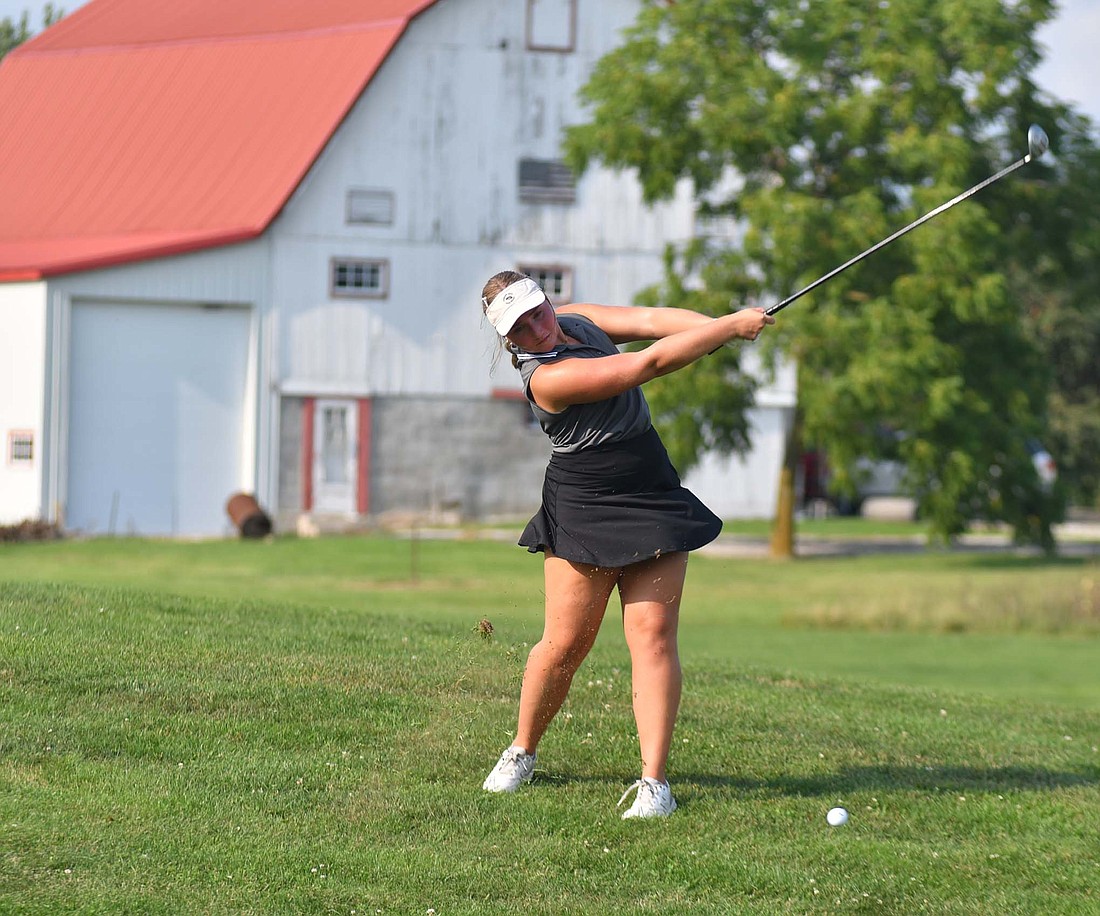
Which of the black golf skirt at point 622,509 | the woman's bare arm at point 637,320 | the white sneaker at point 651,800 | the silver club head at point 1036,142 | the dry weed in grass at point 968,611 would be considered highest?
the silver club head at point 1036,142

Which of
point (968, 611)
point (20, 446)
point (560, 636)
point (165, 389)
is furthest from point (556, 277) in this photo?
point (560, 636)

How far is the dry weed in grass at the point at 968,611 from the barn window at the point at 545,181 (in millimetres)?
14674

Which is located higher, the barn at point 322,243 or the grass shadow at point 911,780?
the barn at point 322,243

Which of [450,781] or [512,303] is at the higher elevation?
[512,303]

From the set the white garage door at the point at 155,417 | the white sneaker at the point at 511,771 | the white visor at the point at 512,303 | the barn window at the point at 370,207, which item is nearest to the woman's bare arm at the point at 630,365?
the white visor at the point at 512,303

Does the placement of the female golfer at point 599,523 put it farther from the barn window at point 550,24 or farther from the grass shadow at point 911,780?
the barn window at point 550,24

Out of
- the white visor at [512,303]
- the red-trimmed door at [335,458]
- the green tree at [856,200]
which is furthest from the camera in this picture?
the red-trimmed door at [335,458]

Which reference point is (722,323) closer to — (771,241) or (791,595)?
(791,595)

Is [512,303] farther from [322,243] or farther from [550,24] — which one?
[550,24]

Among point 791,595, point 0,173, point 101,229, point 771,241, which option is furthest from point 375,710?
point 0,173

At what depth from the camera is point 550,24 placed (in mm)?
36281

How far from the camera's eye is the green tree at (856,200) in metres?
29.7

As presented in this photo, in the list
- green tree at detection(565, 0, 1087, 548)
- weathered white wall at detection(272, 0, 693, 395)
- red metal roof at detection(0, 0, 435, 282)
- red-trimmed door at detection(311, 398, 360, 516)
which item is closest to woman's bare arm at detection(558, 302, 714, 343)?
green tree at detection(565, 0, 1087, 548)

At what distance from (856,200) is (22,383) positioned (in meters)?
15.5
